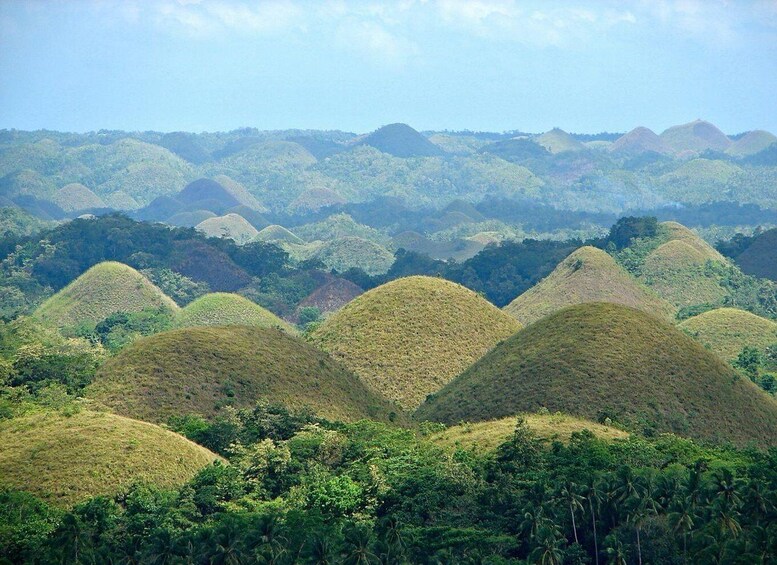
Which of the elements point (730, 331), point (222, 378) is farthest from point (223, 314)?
point (222, 378)

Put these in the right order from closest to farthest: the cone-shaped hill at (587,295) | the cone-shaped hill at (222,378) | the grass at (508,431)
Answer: the grass at (508,431), the cone-shaped hill at (222,378), the cone-shaped hill at (587,295)

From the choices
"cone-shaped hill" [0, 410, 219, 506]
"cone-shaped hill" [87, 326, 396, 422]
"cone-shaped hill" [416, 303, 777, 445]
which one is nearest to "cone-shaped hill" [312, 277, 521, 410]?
"cone-shaped hill" [416, 303, 777, 445]

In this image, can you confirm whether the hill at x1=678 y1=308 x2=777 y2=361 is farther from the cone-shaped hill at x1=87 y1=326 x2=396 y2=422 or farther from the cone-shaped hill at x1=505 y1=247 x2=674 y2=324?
the cone-shaped hill at x1=87 y1=326 x2=396 y2=422

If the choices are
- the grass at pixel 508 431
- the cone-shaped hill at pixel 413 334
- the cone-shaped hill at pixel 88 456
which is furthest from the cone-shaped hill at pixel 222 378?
the grass at pixel 508 431

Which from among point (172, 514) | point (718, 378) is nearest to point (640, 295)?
point (718, 378)

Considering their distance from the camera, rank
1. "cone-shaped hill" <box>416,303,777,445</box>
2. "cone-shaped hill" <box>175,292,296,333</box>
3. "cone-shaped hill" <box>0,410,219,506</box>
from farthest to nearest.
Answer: "cone-shaped hill" <box>175,292,296,333</box> → "cone-shaped hill" <box>416,303,777,445</box> → "cone-shaped hill" <box>0,410,219,506</box>

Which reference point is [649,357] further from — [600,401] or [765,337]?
[765,337]

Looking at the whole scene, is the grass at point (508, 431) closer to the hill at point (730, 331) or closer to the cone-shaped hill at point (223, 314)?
the hill at point (730, 331)
